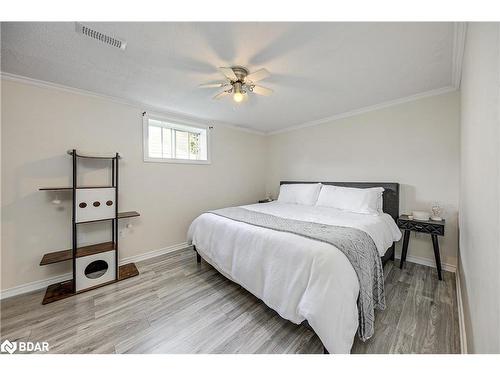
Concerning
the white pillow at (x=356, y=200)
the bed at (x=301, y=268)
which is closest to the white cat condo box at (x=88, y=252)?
the bed at (x=301, y=268)

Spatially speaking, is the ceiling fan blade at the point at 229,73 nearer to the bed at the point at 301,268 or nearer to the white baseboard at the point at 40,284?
the bed at the point at 301,268

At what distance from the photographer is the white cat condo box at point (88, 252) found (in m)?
2.06

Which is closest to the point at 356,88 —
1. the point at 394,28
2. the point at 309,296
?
the point at 394,28

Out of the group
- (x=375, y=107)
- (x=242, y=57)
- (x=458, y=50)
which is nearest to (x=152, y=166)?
(x=242, y=57)

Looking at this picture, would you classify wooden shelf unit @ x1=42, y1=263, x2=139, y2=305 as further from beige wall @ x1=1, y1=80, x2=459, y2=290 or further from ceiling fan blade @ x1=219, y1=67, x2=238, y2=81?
ceiling fan blade @ x1=219, y1=67, x2=238, y2=81

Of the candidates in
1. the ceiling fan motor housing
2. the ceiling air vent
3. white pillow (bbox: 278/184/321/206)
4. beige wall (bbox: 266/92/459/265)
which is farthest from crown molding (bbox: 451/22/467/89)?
the ceiling air vent

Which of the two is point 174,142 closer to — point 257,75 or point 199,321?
point 257,75

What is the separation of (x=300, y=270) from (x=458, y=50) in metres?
2.29

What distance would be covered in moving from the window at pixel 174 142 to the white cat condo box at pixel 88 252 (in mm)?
750

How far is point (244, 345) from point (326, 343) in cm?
59

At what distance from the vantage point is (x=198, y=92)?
8.07 feet

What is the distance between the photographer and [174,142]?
3.32 metres
